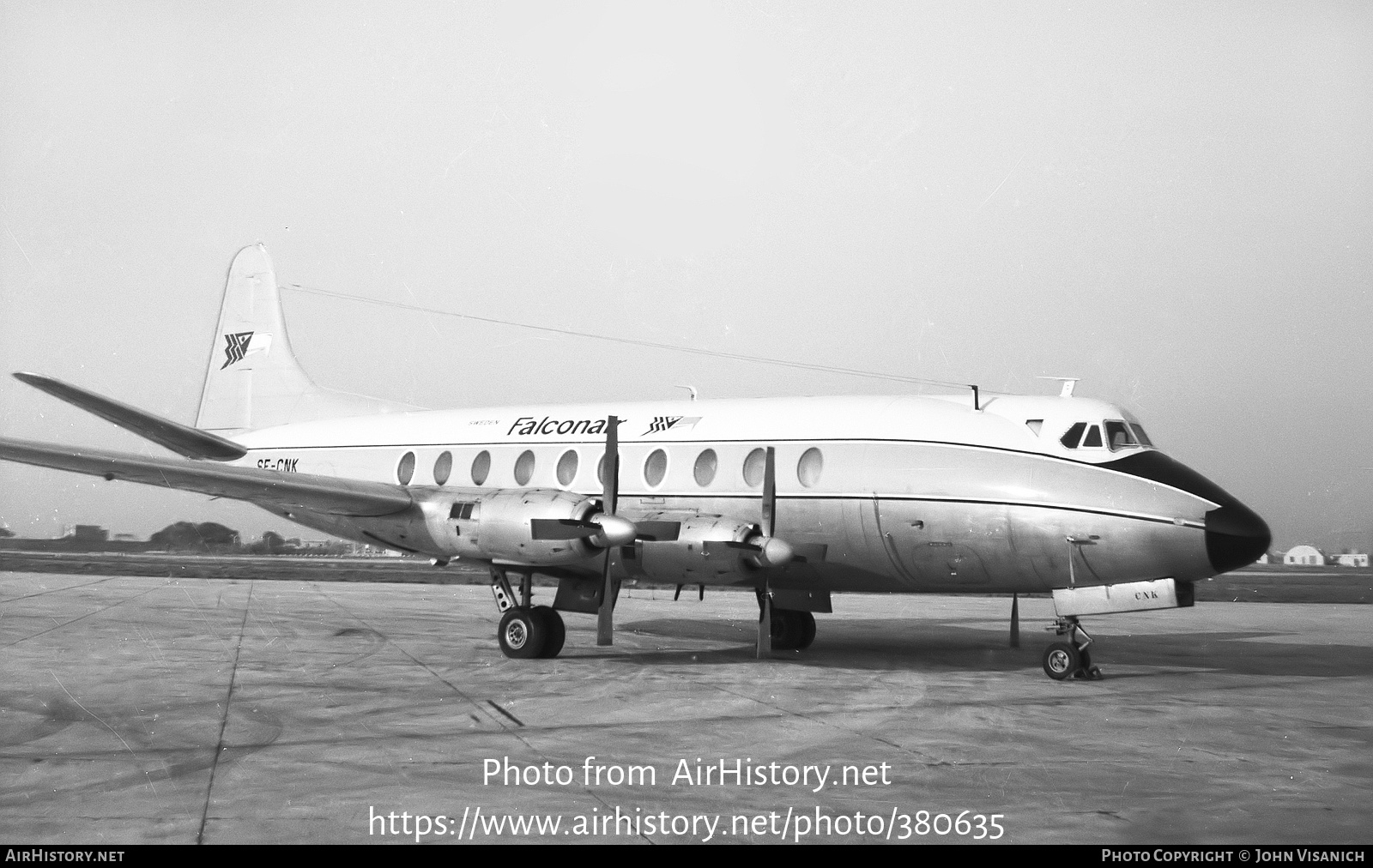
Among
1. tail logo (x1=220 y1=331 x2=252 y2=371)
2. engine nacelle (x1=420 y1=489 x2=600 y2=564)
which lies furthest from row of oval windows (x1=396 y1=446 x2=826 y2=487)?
tail logo (x1=220 y1=331 x2=252 y2=371)

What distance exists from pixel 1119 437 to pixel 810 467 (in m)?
4.05

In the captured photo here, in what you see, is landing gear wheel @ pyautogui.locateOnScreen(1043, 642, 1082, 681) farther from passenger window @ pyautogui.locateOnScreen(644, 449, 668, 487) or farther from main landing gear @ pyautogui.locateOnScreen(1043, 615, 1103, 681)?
passenger window @ pyautogui.locateOnScreen(644, 449, 668, 487)

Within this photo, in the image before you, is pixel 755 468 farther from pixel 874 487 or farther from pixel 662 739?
pixel 662 739

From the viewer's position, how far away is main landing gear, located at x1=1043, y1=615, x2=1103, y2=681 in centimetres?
1418

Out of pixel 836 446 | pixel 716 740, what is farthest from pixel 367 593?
pixel 716 740

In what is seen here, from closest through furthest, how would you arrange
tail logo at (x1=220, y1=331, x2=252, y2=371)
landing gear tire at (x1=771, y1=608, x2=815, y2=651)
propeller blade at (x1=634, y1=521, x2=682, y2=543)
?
1. propeller blade at (x1=634, y1=521, x2=682, y2=543)
2. landing gear tire at (x1=771, y1=608, x2=815, y2=651)
3. tail logo at (x1=220, y1=331, x2=252, y2=371)

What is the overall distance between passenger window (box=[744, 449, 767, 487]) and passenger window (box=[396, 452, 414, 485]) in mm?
6272

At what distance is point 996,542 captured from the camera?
14.4 m

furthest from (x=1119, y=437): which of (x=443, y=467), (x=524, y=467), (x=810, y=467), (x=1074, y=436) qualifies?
(x=443, y=467)

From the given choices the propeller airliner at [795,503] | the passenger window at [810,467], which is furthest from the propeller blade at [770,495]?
the passenger window at [810,467]

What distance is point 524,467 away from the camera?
59.5 feet

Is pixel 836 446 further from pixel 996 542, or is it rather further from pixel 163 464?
pixel 163 464

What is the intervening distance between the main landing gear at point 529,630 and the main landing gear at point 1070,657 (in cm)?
663

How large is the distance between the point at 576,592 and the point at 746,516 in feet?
8.82
